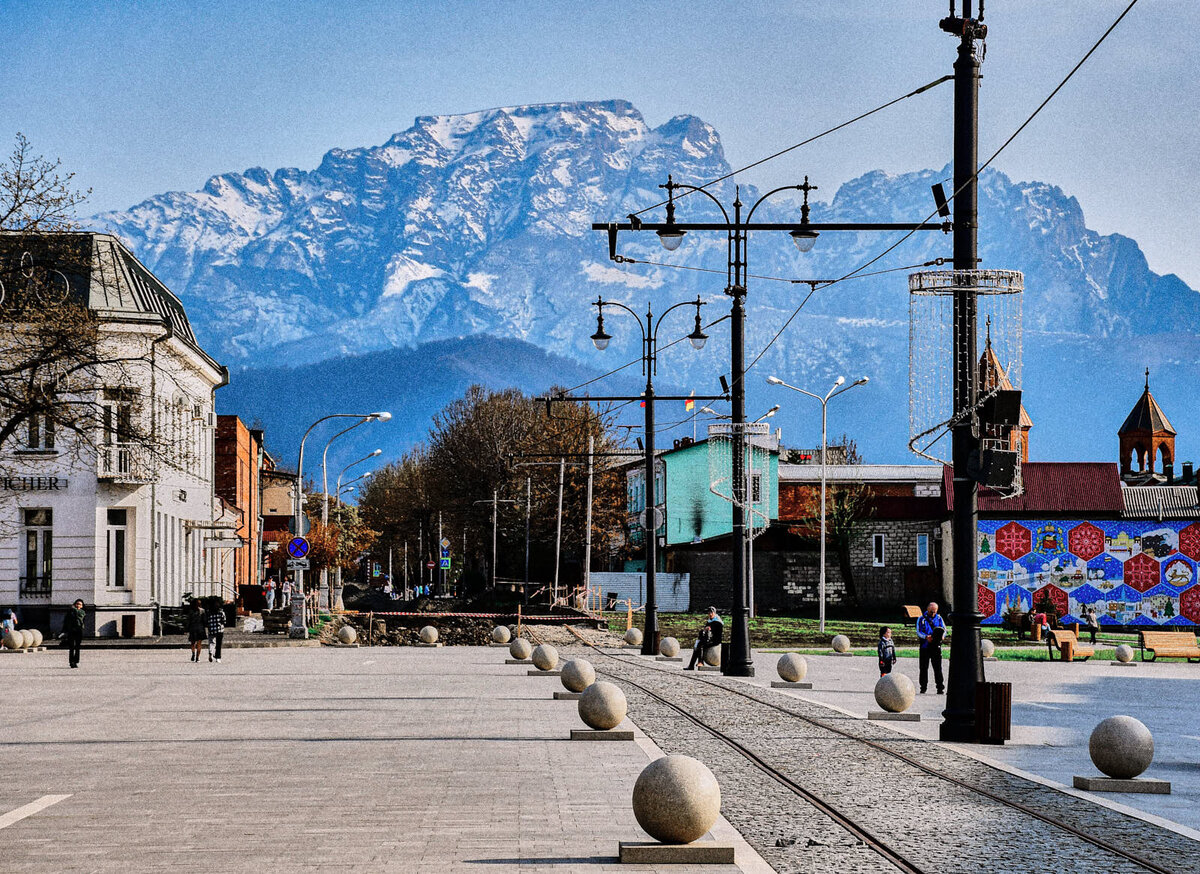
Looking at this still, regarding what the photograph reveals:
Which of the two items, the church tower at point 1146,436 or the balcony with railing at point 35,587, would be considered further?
the church tower at point 1146,436

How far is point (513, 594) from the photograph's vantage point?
3236 inches

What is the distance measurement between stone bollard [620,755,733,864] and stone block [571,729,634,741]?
7489 millimetres

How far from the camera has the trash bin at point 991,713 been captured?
56.3 ft

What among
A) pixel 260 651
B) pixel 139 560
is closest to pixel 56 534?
pixel 139 560

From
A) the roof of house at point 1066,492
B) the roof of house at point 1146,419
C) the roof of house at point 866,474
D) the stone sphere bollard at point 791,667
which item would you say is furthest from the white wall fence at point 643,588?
the roof of house at point 1146,419

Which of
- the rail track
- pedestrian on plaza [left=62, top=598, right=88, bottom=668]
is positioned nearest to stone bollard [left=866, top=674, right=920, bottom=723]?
the rail track

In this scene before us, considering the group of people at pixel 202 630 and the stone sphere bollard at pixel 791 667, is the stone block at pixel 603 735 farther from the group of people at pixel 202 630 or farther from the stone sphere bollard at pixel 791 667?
the group of people at pixel 202 630

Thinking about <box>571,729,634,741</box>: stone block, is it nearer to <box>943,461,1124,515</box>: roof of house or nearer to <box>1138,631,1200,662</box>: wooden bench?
<box>1138,631,1200,662</box>: wooden bench

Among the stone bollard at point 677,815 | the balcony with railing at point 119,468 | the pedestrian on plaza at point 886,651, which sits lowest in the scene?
the pedestrian on plaza at point 886,651

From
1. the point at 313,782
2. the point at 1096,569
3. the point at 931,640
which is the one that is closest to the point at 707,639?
the point at 931,640

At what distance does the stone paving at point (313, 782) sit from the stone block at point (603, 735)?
0.64 ft

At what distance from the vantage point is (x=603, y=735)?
674 inches

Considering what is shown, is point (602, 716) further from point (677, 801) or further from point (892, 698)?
point (677, 801)

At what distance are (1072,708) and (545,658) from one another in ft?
35.3
